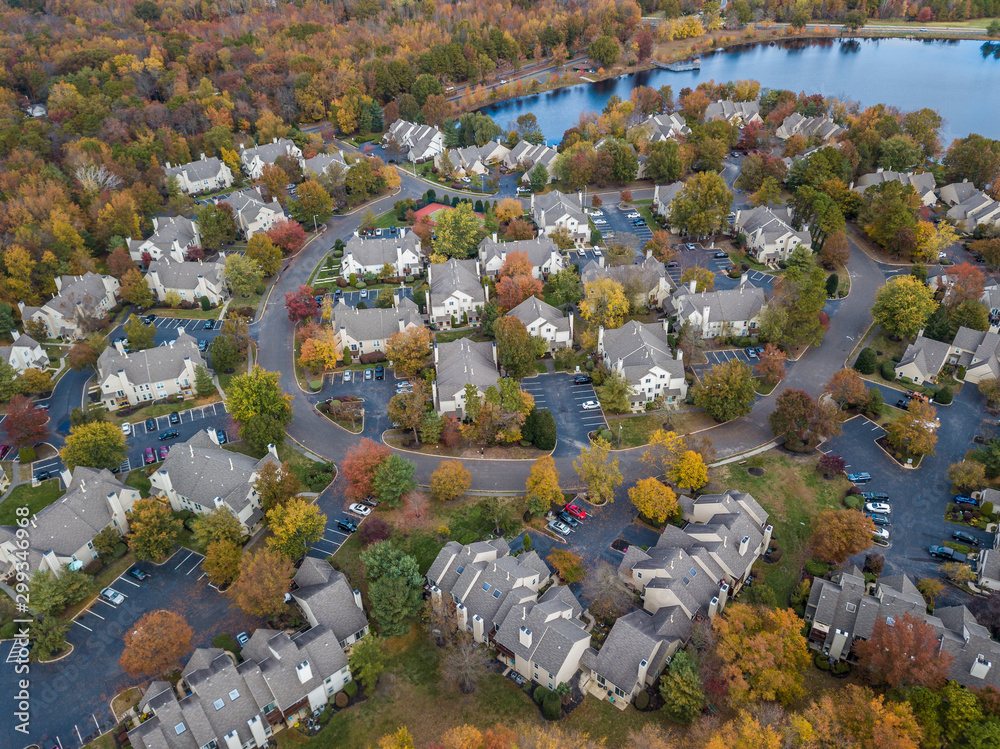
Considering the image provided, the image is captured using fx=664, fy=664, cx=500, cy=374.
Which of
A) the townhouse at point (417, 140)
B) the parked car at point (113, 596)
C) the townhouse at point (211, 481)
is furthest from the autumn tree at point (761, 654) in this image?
the townhouse at point (417, 140)

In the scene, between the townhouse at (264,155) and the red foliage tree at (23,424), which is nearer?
the red foliage tree at (23,424)

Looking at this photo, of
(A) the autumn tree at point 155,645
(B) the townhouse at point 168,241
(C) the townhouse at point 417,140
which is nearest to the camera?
(A) the autumn tree at point 155,645

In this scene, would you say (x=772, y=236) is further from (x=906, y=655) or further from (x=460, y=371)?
(x=906, y=655)

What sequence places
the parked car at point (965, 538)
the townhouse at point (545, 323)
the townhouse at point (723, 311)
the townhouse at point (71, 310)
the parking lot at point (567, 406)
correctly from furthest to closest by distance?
the townhouse at point (71, 310) → the townhouse at point (723, 311) → the townhouse at point (545, 323) → the parking lot at point (567, 406) → the parked car at point (965, 538)

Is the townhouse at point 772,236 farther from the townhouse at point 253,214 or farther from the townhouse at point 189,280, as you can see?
the townhouse at point 189,280

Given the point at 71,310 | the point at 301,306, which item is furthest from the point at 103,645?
the point at 71,310

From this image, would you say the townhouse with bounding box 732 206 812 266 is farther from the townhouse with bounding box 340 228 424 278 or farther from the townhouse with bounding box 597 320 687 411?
the townhouse with bounding box 340 228 424 278

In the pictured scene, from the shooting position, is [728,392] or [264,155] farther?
[264,155]
